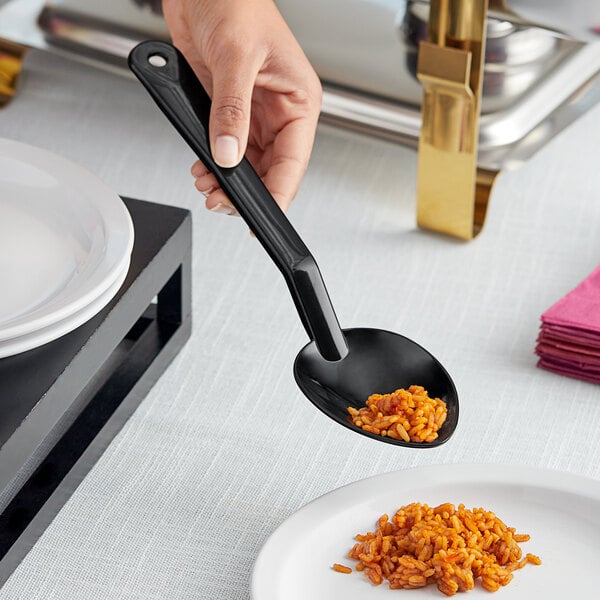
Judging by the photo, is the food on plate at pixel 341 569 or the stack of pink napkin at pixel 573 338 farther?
the stack of pink napkin at pixel 573 338

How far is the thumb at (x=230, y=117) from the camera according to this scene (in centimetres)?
84

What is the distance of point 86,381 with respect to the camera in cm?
83

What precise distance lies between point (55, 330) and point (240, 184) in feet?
0.58

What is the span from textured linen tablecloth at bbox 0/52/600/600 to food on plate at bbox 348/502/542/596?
10 centimetres

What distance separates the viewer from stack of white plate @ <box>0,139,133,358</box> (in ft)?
2.59

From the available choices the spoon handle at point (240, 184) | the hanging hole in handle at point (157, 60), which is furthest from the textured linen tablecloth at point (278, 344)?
the hanging hole in handle at point (157, 60)

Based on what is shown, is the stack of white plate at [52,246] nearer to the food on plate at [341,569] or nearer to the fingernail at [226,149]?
the fingernail at [226,149]

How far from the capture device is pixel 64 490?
842 mm

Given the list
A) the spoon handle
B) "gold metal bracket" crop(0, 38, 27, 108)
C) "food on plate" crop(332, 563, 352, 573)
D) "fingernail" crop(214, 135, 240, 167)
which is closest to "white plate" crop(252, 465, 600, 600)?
"food on plate" crop(332, 563, 352, 573)

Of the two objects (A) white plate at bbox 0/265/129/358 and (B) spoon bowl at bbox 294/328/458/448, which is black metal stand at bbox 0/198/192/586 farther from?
(B) spoon bowl at bbox 294/328/458/448

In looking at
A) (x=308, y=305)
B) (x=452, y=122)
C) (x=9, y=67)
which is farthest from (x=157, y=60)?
(x=9, y=67)

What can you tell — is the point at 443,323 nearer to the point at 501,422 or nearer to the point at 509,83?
the point at 501,422

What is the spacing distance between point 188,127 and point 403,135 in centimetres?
43

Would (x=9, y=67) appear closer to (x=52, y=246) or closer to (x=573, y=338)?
(x=52, y=246)
